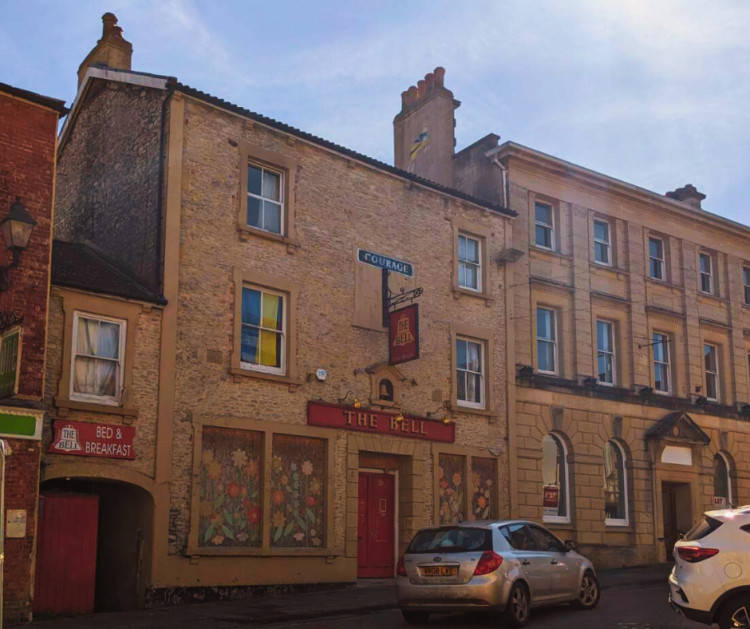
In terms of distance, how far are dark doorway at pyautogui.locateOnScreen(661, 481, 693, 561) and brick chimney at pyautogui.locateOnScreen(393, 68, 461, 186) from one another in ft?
36.8

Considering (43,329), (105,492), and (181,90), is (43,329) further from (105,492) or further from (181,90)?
(181,90)

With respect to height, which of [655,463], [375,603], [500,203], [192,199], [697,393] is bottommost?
[375,603]

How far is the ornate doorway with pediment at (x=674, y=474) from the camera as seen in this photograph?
27500mm

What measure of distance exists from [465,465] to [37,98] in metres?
12.6

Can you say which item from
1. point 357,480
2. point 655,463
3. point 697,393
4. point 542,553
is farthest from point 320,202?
point 697,393

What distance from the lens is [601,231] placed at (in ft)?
93.7

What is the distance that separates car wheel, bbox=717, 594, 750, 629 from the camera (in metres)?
11.0

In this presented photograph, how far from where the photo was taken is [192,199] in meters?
18.9

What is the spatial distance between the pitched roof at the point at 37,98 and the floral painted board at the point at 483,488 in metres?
12.4

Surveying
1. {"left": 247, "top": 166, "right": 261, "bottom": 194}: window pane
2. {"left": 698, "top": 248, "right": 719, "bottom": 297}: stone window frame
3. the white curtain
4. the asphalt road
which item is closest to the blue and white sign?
{"left": 247, "top": 166, "right": 261, "bottom": 194}: window pane

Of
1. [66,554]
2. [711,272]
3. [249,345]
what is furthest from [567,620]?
[711,272]

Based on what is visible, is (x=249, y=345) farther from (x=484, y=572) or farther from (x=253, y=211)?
(x=484, y=572)

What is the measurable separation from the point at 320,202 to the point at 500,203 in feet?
21.7

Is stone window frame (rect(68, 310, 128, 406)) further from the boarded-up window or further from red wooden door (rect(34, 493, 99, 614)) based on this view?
the boarded-up window
